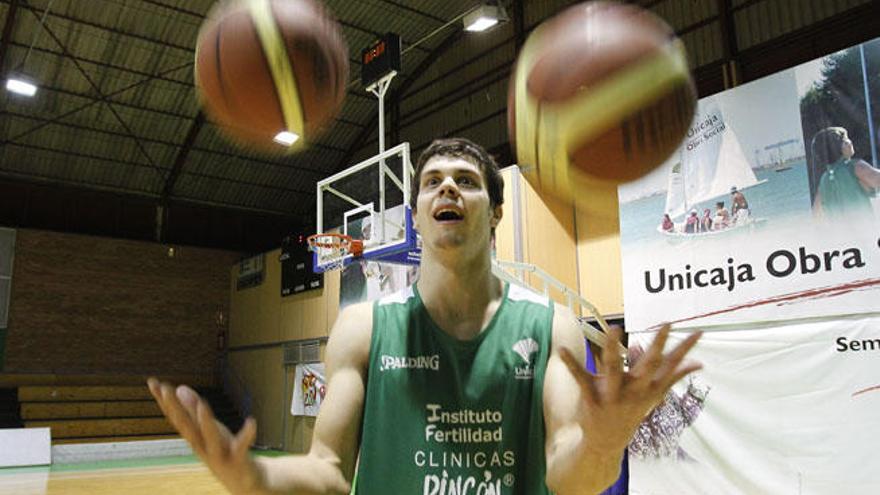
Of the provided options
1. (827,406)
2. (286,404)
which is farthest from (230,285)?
(827,406)

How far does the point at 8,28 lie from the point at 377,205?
8806 mm

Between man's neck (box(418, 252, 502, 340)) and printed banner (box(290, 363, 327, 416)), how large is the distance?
11.5m

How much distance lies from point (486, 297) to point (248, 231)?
16.9 meters

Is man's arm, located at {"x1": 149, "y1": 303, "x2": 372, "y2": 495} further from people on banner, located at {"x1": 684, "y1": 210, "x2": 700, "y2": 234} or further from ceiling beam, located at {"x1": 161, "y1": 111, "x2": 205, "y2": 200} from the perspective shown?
ceiling beam, located at {"x1": 161, "y1": 111, "x2": 205, "y2": 200}

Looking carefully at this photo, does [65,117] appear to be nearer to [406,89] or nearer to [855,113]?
[406,89]

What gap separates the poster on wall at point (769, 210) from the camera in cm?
628

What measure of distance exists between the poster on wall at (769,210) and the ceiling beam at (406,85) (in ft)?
25.4

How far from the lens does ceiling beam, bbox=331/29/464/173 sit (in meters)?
14.9

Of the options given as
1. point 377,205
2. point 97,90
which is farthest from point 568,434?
point 97,90

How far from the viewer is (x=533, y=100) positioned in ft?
9.55

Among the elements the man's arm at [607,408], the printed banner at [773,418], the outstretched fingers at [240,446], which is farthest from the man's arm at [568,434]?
the printed banner at [773,418]

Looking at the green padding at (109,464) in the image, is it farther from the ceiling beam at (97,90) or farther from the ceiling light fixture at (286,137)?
the ceiling light fixture at (286,137)

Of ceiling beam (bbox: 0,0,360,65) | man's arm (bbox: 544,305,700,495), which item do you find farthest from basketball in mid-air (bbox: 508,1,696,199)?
ceiling beam (bbox: 0,0,360,65)

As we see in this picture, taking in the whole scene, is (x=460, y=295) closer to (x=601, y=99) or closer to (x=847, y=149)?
(x=601, y=99)
